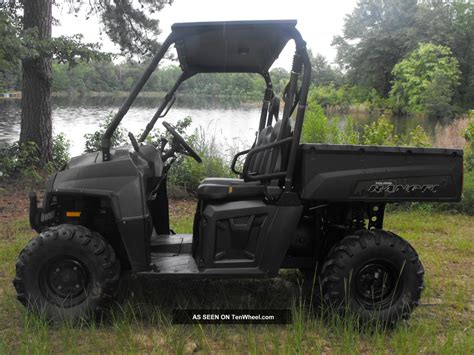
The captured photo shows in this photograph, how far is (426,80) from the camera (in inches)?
885

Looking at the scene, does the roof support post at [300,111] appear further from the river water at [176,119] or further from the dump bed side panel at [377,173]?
the river water at [176,119]

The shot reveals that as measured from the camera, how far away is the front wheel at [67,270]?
328 cm

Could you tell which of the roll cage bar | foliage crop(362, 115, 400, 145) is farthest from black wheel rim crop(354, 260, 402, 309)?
foliage crop(362, 115, 400, 145)

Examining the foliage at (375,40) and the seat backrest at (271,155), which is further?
the foliage at (375,40)

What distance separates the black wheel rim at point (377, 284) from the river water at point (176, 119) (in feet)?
15.0

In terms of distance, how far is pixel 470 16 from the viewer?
26078mm

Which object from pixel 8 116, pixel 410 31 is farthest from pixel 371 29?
pixel 8 116

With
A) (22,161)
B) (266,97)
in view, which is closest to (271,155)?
(266,97)

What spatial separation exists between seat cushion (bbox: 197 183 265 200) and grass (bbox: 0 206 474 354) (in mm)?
733

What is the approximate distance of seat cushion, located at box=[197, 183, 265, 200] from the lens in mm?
3461

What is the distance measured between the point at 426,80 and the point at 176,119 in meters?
16.0

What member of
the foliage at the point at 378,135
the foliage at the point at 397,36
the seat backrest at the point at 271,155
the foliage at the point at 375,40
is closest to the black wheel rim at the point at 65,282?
the seat backrest at the point at 271,155

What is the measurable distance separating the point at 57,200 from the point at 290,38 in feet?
5.99

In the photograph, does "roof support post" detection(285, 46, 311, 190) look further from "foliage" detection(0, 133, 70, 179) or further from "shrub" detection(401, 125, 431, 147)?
"shrub" detection(401, 125, 431, 147)
